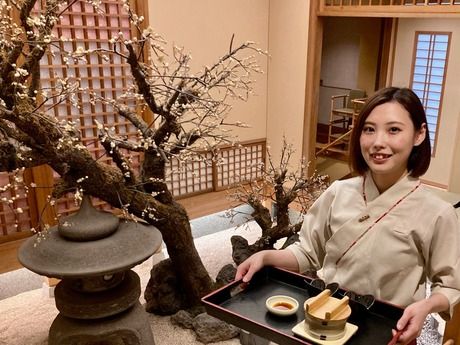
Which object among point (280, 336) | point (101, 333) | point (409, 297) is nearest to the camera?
point (280, 336)

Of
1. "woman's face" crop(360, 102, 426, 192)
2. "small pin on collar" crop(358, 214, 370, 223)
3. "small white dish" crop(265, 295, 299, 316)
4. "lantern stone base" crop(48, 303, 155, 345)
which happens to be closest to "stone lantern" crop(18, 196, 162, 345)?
"lantern stone base" crop(48, 303, 155, 345)

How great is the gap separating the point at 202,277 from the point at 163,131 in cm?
105

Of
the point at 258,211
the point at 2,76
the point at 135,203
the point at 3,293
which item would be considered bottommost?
the point at 3,293

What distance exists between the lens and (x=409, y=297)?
1.40m

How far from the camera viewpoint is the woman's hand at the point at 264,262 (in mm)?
1435

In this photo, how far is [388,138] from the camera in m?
1.37

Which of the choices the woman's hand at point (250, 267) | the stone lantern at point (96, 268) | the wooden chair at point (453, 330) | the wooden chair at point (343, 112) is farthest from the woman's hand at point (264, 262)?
the wooden chair at point (343, 112)

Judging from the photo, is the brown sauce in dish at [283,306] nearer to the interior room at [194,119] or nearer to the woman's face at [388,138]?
the interior room at [194,119]

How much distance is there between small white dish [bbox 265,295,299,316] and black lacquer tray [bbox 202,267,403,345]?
14 millimetres

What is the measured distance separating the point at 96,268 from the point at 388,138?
138 cm

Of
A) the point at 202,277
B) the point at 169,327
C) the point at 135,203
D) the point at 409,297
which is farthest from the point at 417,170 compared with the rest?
the point at 169,327

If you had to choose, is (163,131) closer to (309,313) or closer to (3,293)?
(309,313)

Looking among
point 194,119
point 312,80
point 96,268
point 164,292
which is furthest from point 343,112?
point 96,268

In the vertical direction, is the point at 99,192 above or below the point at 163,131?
below
